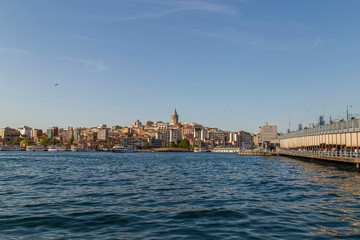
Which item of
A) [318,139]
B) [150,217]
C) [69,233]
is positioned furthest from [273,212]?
[318,139]

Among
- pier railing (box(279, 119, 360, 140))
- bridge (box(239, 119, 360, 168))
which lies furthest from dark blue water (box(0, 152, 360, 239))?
pier railing (box(279, 119, 360, 140))

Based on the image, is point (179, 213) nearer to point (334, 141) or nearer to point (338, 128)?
point (338, 128)

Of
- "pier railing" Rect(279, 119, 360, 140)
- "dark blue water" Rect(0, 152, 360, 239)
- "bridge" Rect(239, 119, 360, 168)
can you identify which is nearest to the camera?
"dark blue water" Rect(0, 152, 360, 239)

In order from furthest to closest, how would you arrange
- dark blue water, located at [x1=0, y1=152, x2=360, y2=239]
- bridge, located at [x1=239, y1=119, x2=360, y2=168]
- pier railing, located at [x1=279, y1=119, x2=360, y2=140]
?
pier railing, located at [x1=279, y1=119, x2=360, y2=140]
bridge, located at [x1=239, y1=119, x2=360, y2=168]
dark blue water, located at [x1=0, y1=152, x2=360, y2=239]

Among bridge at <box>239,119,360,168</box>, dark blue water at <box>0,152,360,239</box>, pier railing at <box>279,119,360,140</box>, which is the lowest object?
dark blue water at <box>0,152,360,239</box>

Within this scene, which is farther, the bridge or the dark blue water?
the bridge

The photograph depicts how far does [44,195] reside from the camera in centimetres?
2011

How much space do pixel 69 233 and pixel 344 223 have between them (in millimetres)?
11111

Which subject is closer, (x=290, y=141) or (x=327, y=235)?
(x=327, y=235)

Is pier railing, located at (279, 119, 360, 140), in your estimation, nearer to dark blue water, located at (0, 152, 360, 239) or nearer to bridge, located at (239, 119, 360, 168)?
bridge, located at (239, 119, 360, 168)

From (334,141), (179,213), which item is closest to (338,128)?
(334,141)

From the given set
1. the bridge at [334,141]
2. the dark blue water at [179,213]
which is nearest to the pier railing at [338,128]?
the bridge at [334,141]

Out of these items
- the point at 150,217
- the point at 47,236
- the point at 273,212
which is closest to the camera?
the point at 47,236

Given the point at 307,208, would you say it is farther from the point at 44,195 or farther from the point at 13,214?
the point at 44,195
